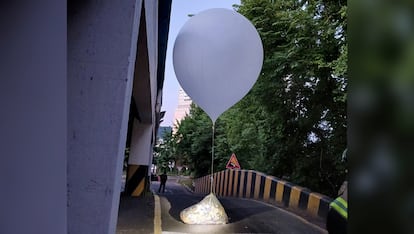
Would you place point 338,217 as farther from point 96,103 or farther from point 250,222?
point 250,222

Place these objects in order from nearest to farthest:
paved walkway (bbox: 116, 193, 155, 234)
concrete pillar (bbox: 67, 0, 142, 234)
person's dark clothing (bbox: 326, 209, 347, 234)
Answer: concrete pillar (bbox: 67, 0, 142, 234) → person's dark clothing (bbox: 326, 209, 347, 234) → paved walkway (bbox: 116, 193, 155, 234)

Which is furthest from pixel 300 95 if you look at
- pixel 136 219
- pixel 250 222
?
pixel 136 219

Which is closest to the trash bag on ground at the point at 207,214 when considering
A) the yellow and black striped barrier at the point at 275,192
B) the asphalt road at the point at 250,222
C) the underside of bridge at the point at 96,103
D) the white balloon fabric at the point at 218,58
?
the asphalt road at the point at 250,222

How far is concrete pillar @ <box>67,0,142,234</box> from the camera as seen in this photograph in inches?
75.9

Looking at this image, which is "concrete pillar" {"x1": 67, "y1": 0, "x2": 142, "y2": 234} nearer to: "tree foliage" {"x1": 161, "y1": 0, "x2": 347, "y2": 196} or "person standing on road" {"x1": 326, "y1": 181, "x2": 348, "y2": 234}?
"person standing on road" {"x1": 326, "y1": 181, "x2": 348, "y2": 234}

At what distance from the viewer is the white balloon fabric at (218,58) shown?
5.19 metres

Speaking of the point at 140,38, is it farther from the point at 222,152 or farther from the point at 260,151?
the point at 222,152

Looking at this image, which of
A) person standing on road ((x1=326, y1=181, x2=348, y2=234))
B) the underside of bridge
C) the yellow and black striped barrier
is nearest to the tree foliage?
the yellow and black striped barrier

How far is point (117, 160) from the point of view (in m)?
1.99

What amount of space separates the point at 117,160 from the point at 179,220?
12.7 ft

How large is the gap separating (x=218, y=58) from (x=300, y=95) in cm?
568

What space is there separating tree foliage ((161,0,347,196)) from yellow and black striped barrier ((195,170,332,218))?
1.46 meters

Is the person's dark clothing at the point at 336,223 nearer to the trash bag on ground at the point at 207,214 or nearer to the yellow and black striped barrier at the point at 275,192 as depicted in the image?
the trash bag on ground at the point at 207,214
